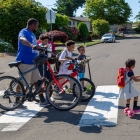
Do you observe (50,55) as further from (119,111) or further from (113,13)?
(113,13)

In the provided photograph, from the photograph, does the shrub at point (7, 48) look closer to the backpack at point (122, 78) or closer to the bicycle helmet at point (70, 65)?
the bicycle helmet at point (70, 65)

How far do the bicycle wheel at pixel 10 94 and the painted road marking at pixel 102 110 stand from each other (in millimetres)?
1501

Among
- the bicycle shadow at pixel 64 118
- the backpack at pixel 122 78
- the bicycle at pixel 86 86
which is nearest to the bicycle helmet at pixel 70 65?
the bicycle at pixel 86 86

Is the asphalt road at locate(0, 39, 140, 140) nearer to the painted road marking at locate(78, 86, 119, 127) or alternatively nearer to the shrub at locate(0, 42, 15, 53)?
the painted road marking at locate(78, 86, 119, 127)

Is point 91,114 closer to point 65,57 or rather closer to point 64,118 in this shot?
point 64,118

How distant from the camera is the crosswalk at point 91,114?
522cm

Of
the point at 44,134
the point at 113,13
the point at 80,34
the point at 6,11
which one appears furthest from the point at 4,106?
the point at 113,13

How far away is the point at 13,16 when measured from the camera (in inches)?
803

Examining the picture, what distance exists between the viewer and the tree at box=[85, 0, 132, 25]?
74375mm

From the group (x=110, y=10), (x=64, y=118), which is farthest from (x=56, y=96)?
(x=110, y=10)

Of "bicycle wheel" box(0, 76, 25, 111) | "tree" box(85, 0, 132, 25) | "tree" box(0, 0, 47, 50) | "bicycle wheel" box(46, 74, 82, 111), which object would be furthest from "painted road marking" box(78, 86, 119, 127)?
"tree" box(85, 0, 132, 25)

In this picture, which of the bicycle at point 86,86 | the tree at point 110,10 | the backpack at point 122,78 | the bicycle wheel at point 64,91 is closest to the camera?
the backpack at point 122,78

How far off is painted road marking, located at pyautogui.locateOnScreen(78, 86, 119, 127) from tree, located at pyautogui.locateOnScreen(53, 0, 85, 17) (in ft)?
Result: 315

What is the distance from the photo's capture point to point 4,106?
6.37m
